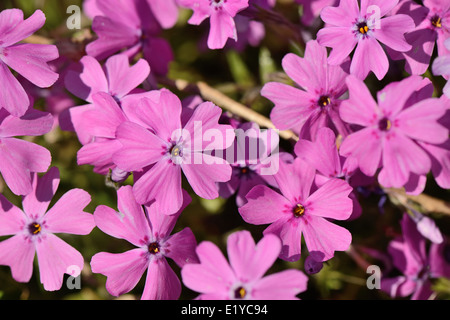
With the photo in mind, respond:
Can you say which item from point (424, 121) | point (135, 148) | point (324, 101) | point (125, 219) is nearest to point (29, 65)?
point (135, 148)

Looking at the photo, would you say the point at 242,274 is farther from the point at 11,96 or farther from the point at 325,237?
the point at 11,96

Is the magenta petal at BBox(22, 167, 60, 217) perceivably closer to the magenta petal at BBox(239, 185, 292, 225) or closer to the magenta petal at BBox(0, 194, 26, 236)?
the magenta petal at BBox(0, 194, 26, 236)

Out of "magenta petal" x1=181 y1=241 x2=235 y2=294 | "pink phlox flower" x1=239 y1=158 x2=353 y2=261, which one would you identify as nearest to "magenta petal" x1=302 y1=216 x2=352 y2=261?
"pink phlox flower" x1=239 y1=158 x2=353 y2=261

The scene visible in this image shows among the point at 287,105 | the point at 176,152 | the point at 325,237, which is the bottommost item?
the point at 325,237

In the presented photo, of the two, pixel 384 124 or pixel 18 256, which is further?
pixel 18 256

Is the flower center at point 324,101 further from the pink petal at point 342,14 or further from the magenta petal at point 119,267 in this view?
the magenta petal at point 119,267
